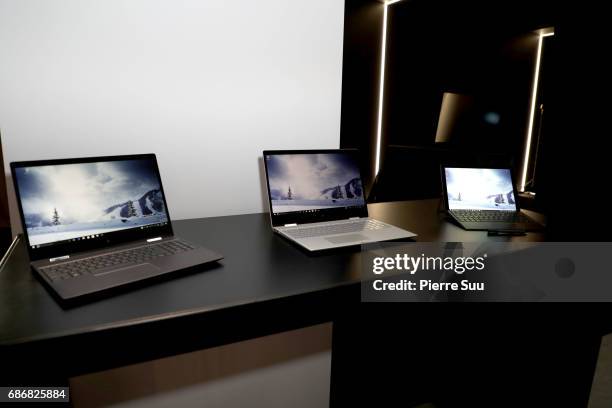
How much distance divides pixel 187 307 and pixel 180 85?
0.71 m

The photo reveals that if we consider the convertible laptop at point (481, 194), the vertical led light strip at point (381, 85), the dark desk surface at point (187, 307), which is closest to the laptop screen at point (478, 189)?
the convertible laptop at point (481, 194)

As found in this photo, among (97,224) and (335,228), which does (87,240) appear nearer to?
(97,224)

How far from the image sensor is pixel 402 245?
1.08 m

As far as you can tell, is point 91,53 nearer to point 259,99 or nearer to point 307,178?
point 259,99

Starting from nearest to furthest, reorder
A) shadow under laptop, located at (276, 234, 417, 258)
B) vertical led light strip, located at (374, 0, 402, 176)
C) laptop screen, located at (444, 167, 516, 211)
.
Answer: shadow under laptop, located at (276, 234, 417, 258), laptop screen, located at (444, 167, 516, 211), vertical led light strip, located at (374, 0, 402, 176)

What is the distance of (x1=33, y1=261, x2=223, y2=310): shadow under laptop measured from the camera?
70 centimetres

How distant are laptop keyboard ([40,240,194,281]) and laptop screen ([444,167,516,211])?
3.10 feet

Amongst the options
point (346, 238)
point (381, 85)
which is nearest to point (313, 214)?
point (346, 238)

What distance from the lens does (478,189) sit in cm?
147

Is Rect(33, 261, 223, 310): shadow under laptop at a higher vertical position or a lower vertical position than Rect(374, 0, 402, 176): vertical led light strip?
lower

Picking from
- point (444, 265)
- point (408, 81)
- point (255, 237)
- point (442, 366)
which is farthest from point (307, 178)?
point (408, 81)

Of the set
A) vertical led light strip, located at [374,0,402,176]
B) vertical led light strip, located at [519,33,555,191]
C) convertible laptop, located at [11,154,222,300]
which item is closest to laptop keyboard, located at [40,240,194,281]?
convertible laptop, located at [11,154,222,300]

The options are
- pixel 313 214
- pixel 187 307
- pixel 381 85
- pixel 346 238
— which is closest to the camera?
pixel 187 307

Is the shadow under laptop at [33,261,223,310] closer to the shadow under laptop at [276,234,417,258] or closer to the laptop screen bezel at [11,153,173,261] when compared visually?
the laptop screen bezel at [11,153,173,261]
